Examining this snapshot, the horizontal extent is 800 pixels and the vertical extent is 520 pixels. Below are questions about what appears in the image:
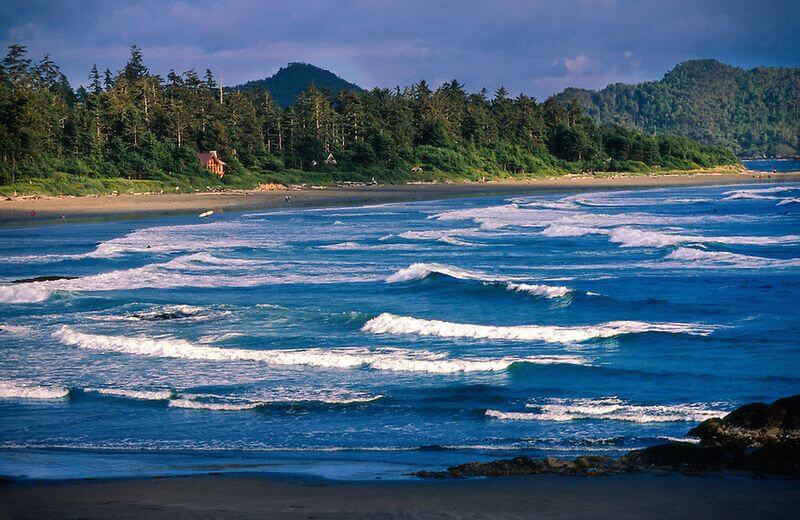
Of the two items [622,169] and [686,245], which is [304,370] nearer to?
[686,245]

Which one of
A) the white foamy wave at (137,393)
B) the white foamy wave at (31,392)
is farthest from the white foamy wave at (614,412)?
the white foamy wave at (31,392)

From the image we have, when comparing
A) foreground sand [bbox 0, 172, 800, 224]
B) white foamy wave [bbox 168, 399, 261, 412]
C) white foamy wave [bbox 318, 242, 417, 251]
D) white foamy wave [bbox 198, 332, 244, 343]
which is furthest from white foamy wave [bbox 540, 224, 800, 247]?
foreground sand [bbox 0, 172, 800, 224]

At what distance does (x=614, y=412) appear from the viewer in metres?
14.5

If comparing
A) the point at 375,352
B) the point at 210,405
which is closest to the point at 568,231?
the point at 375,352

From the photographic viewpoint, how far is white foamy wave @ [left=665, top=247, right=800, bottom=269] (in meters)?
33.3

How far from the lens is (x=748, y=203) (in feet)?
244

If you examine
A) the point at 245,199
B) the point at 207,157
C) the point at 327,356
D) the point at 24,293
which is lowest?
the point at 327,356

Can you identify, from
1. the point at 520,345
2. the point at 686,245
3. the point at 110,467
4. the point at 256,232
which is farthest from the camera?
the point at 256,232

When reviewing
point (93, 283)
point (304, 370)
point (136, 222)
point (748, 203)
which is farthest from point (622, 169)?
point (304, 370)

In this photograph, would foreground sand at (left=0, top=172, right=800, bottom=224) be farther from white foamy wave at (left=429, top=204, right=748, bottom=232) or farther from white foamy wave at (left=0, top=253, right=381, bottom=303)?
white foamy wave at (left=0, top=253, right=381, bottom=303)

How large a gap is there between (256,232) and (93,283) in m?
20.4

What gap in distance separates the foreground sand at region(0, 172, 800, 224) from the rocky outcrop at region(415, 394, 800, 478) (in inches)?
2159

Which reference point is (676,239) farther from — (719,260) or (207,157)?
(207,157)

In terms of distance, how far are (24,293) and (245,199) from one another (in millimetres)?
55541
